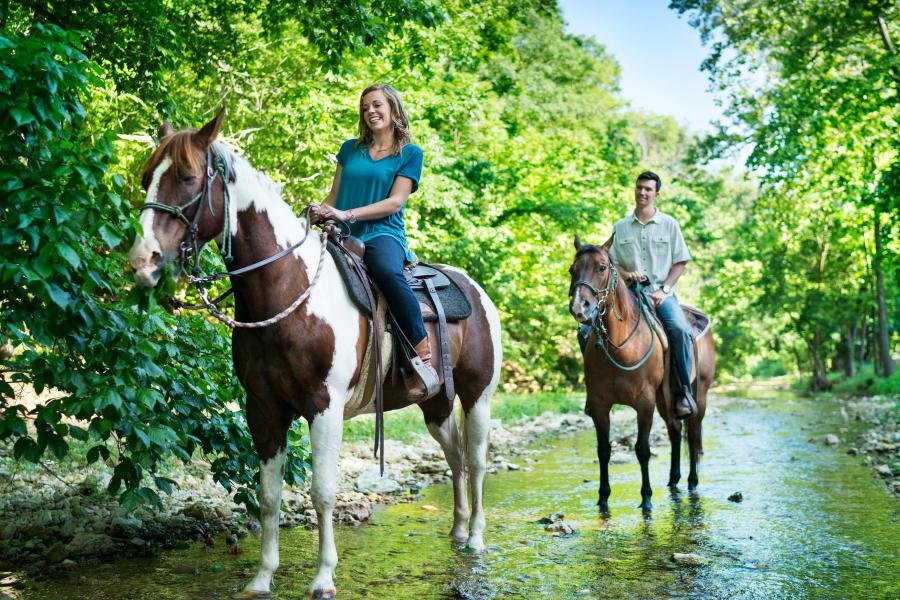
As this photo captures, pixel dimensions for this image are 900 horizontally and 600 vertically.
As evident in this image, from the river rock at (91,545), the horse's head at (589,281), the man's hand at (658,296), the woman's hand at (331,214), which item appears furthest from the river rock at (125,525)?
the man's hand at (658,296)

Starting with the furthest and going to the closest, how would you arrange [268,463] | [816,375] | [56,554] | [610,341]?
1. [816,375]
2. [610,341]
3. [56,554]
4. [268,463]

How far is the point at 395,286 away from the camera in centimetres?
505

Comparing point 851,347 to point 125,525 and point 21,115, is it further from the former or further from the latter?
point 21,115

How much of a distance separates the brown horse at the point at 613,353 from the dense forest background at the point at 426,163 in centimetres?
307

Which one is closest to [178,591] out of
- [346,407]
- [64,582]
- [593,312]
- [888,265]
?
[64,582]

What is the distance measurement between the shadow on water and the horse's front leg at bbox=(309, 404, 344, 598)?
0.19 m

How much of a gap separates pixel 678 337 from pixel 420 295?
3.96m

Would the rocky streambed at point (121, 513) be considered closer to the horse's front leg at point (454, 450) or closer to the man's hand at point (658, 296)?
the horse's front leg at point (454, 450)

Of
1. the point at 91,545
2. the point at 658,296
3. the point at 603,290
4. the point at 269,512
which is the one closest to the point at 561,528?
the point at 603,290

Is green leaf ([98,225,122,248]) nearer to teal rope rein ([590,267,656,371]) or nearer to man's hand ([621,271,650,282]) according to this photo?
teal rope rein ([590,267,656,371])

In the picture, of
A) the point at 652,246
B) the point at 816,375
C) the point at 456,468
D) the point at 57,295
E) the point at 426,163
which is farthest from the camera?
the point at 816,375

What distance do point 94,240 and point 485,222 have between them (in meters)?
15.7

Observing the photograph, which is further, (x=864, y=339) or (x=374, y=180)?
(x=864, y=339)

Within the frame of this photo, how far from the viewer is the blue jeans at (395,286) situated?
507cm
